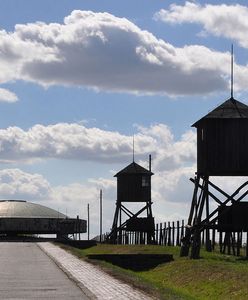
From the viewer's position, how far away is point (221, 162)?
3656 cm

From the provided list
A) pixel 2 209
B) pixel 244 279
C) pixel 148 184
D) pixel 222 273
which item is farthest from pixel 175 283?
pixel 2 209

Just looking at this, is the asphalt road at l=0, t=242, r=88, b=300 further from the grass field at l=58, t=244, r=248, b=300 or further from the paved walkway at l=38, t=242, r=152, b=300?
the grass field at l=58, t=244, r=248, b=300

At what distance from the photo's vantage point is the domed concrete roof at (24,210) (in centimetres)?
10300

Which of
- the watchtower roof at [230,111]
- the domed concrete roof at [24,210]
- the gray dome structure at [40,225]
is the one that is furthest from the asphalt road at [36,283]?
the domed concrete roof at [24,210]

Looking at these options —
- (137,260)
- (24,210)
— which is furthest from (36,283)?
(24,210)

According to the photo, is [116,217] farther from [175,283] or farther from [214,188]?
[175,283]

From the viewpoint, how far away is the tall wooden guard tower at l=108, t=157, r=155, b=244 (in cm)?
6694

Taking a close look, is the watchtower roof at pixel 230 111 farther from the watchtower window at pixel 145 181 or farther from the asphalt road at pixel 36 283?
the watchtower window at pixel 145 181

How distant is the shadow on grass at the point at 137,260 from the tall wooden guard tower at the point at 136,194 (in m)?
28.3

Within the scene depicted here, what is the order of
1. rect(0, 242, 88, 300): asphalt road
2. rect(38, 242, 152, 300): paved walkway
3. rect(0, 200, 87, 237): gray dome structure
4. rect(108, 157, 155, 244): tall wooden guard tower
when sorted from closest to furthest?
rect(38, 242, 152, 300): paved walkway, rect(0, 242, 88, 300): asphalt road, rect(108, 157, 155, 244): tall wooden guard tower, rect(0, 200, 87, 237): gray dome structure

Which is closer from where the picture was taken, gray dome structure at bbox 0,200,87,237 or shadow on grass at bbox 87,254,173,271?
shadow on grass at bbox 87,254,173,271

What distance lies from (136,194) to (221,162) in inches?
1203

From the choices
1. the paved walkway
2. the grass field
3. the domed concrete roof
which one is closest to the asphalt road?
the paved walkway

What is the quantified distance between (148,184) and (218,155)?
31238mm
